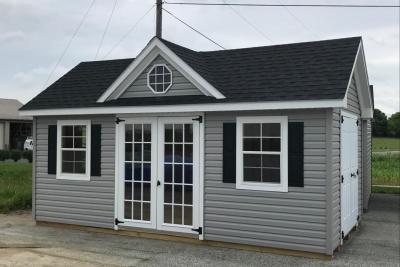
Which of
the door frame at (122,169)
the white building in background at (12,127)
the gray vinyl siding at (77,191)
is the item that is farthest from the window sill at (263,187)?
the white building in background at (12,127)

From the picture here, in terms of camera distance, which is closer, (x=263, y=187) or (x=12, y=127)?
(x=263, y=187)

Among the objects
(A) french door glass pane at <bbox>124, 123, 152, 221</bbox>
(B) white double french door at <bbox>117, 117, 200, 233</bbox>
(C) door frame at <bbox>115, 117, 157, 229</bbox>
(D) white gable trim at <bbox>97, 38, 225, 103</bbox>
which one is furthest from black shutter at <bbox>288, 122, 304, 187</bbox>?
(A) french door glass pane at <bbox>124, 123, 152, 221</bbox>

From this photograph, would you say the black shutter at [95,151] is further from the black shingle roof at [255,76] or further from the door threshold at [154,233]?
the door threshold at [154,233]

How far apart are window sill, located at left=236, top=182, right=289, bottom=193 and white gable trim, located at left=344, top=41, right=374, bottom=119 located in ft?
9.10

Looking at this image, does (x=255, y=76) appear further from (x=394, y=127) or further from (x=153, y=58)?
(x=394, y=127)

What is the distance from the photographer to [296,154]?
7.88m

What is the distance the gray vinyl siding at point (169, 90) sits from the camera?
29.8 ft

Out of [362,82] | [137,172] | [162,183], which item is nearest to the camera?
[162,183]

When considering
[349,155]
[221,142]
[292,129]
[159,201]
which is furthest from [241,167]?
[349,155]

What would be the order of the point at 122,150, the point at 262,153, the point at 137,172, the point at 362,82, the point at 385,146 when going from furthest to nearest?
the point at 385,146
the point at 362,82
the point at 122,150
the point at 137,172
the point at 262,153

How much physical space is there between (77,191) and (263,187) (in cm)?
422

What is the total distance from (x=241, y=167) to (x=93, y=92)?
13.1ft

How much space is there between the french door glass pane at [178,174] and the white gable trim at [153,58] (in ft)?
2.63

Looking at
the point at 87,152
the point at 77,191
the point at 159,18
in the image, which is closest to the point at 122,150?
the point at 87,152
